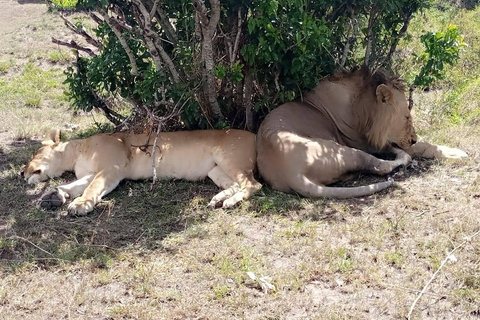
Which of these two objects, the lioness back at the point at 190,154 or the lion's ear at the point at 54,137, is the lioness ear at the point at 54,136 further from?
the lioness back at the point at 190,154

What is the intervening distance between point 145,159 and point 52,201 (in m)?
1.08

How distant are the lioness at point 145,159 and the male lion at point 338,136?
264 mm

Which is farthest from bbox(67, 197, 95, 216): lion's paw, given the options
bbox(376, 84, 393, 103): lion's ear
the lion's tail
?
bbox(376, 84, 393, 103): lion's ear

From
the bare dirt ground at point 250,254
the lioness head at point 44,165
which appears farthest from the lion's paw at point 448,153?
the lioness head at point 44,165

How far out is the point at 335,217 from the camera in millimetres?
4707

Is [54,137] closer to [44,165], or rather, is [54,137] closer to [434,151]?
[44,165]

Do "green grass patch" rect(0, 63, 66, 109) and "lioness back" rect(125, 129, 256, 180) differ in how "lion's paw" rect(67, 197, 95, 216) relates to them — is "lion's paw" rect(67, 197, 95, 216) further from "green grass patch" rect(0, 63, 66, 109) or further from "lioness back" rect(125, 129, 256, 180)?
"green grass patch" rect(0, 63, 66, 109)

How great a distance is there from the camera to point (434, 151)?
5.95 meters

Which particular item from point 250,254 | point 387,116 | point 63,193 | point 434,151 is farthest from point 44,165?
point 434,151

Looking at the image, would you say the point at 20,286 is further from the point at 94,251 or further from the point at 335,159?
the point at 335,159

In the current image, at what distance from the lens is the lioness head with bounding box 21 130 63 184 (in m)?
5.98

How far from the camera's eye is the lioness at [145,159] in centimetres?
571

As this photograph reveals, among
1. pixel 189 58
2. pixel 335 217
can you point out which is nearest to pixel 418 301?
pixel 335 217

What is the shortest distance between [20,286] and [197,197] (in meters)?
1.98
